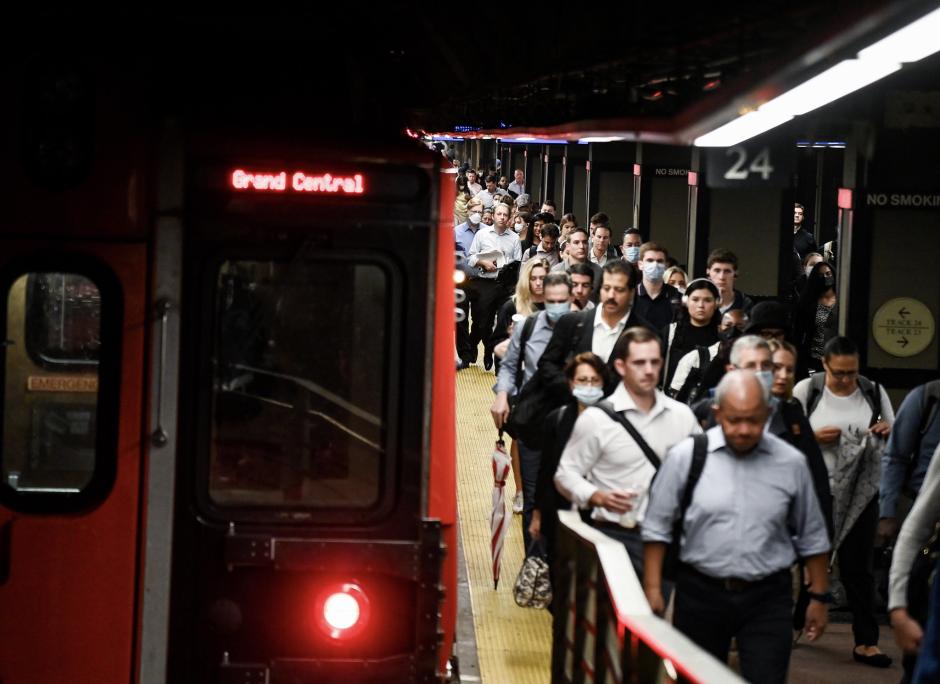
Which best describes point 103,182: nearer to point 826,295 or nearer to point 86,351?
point 86,351

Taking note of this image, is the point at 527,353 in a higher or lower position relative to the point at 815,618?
higher

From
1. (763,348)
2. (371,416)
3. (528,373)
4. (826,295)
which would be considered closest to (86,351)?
(371,416)

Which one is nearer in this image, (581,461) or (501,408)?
→ (581,461)

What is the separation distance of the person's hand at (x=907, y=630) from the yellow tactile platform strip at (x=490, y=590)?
283cm

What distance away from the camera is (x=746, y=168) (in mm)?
8797

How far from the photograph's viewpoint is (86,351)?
5.68m

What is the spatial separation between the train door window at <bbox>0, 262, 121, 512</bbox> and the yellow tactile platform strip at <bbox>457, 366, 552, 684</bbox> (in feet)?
11.4

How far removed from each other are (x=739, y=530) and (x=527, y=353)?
3960 mm

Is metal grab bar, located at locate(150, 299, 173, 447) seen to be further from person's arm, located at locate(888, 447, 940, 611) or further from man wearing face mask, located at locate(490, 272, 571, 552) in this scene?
man wearing face mask, located at locate(490, 272, 571, 552)

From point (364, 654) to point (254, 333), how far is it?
1.11 metres

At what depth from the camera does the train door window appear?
5.65 meters

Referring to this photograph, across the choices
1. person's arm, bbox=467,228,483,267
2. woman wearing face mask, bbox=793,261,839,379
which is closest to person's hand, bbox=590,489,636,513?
woman wearing face mask, bbox=793,261,839,379

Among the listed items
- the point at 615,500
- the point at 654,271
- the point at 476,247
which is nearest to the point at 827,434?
the point at 615,500

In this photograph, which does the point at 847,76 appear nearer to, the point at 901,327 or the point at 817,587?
the point at 817,587
